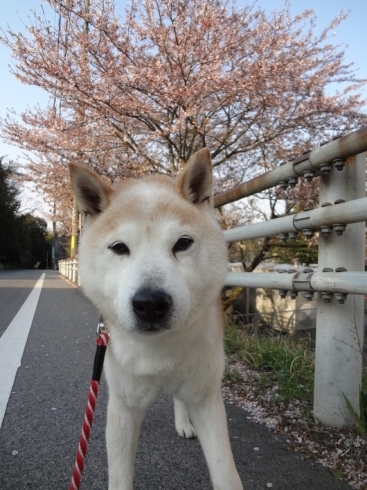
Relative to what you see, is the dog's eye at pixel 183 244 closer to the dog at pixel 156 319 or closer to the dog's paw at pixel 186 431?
the dog at pixel 156 319

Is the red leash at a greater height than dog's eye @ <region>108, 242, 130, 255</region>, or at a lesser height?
lesser

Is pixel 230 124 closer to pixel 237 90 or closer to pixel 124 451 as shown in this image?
pixel 237 90

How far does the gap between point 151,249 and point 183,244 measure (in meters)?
0.15

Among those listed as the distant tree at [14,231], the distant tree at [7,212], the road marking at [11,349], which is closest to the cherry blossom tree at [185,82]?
the road marking at [11,349]

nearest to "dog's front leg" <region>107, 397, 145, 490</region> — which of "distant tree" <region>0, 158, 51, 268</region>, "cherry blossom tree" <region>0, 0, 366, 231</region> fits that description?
"cherry blossom tree" <region>0, 0, 366, 231</region>

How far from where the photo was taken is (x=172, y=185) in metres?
1.94

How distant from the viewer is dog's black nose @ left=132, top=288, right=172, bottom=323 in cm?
134

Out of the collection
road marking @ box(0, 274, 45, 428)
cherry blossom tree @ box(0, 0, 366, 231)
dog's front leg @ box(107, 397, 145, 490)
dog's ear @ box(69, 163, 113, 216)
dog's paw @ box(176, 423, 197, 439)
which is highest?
cherry blossom tree @ box(0, 0, 366, 231)

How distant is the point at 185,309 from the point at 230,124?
7.99 meters

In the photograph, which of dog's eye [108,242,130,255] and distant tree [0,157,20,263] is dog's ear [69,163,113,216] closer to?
dog's eye [108,242,130,255]

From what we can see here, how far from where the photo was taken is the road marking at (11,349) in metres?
2.48

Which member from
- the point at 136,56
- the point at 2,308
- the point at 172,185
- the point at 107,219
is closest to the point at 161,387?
the point at 107,219

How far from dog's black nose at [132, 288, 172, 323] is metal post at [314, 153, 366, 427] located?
1.04 m

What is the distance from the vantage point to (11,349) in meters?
3.47
